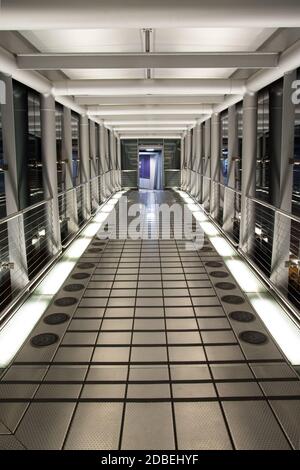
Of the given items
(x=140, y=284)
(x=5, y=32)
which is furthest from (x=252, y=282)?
(x=5, y=32)

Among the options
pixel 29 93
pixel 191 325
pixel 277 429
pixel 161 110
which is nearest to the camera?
pixel 277 429

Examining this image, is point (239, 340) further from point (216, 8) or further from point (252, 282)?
point (216, 8)

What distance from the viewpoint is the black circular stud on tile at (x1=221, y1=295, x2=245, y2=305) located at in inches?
68.6

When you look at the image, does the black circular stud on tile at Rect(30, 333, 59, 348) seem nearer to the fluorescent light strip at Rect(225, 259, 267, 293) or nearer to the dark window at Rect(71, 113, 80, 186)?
the fluorescent light strip at Rect(225, 259, 267, 293)

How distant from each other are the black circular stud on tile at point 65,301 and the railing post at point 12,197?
0.55 ft

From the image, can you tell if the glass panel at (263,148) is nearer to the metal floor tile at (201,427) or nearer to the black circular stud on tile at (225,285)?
the black circular stud on tile at (225,285)

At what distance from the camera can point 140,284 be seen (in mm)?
2008

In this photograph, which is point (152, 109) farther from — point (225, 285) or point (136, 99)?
point (225, 285)

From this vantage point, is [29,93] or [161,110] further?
[161,110]

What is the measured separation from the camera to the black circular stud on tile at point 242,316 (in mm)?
1568

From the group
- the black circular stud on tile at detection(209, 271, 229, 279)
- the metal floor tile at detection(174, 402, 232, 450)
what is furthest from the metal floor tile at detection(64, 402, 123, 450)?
the black circular stud on tile at detection(209, 271, 229, 279)

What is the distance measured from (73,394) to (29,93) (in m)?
2.49

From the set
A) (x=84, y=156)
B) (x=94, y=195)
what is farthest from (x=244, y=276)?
(x=94, y=195)

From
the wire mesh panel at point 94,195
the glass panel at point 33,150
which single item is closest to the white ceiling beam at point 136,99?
the glass panel at point 33,150
